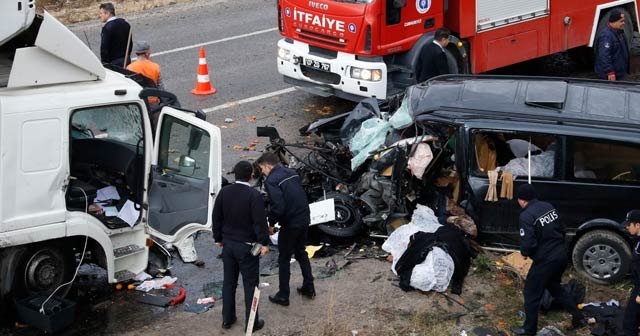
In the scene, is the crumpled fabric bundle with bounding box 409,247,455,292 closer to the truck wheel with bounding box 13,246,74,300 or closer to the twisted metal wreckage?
the twisted metal wreckage

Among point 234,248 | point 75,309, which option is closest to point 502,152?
point 234,248

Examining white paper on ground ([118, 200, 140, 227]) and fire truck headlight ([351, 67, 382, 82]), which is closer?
white paper on ground ([118, 200, 140, 227])

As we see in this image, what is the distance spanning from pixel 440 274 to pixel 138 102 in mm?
3131

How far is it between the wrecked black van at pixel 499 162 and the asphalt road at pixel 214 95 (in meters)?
1.25

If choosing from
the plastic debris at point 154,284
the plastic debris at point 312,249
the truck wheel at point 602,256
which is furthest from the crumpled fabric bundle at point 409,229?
the plastic debris at point 154,284

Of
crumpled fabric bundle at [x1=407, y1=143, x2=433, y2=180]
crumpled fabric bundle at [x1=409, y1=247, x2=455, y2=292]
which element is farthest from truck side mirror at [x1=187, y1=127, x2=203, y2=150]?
crumpled fabric bundle at [x1=409, y1=247, x2=455, y2=292]

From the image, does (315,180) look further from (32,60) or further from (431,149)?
(32,60)

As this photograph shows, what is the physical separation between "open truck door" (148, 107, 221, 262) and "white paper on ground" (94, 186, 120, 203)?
1.20 ft

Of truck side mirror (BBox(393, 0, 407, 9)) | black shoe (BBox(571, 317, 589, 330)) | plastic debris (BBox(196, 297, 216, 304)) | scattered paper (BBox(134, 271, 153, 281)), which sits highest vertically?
truck side mirror (BBox(393, 0, 407, 9))

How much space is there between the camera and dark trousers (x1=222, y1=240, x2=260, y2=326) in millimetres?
7938

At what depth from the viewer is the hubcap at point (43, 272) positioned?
26.8 ft

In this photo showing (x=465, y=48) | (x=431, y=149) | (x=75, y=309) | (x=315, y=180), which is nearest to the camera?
(x=75, y=309)

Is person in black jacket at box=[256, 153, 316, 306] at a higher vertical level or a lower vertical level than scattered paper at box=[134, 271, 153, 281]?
higher

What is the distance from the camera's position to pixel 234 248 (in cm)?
793
